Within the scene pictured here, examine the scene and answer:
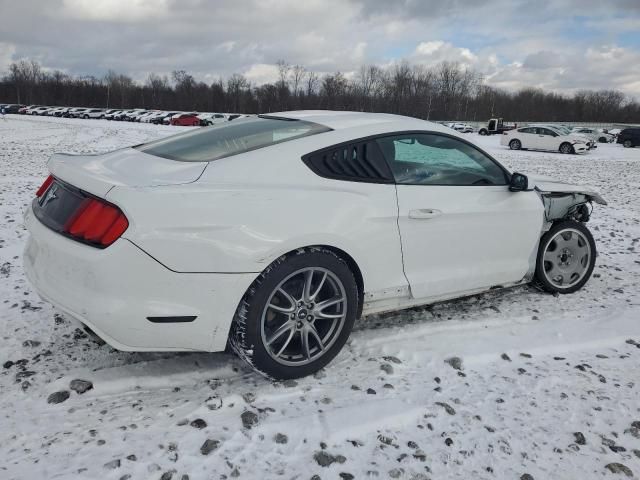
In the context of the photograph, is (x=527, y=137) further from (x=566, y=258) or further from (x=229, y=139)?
(x=229, y=139)

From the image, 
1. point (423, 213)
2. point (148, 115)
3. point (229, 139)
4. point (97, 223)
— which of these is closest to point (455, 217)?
point (423, 213)

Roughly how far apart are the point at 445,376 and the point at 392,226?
0.94m

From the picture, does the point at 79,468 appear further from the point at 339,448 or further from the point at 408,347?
the point at 408,347

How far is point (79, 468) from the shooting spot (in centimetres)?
212

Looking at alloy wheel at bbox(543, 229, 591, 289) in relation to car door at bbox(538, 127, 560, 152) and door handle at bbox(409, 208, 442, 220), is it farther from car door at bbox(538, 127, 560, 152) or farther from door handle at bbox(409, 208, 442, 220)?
car door at bbox(538, 127, 560, 152)

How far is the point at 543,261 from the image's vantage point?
4.21 metres

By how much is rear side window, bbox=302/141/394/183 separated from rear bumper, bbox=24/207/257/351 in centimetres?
79

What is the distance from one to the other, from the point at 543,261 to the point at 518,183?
0.90 metres

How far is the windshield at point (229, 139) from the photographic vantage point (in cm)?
299

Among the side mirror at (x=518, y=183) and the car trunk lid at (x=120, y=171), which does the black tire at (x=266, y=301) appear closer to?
the car trunk lid at (x=120, y=171)

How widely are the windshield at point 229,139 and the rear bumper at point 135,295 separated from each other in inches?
29.8

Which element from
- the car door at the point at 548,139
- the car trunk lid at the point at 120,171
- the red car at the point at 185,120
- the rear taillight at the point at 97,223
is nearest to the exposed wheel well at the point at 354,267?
the car trunk lid at the point at 120,171

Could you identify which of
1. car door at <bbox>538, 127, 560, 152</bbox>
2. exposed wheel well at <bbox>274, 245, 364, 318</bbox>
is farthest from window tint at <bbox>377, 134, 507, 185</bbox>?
car door at <bbox>538, 127, 560, 152</bbox>

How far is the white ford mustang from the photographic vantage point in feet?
7.95
